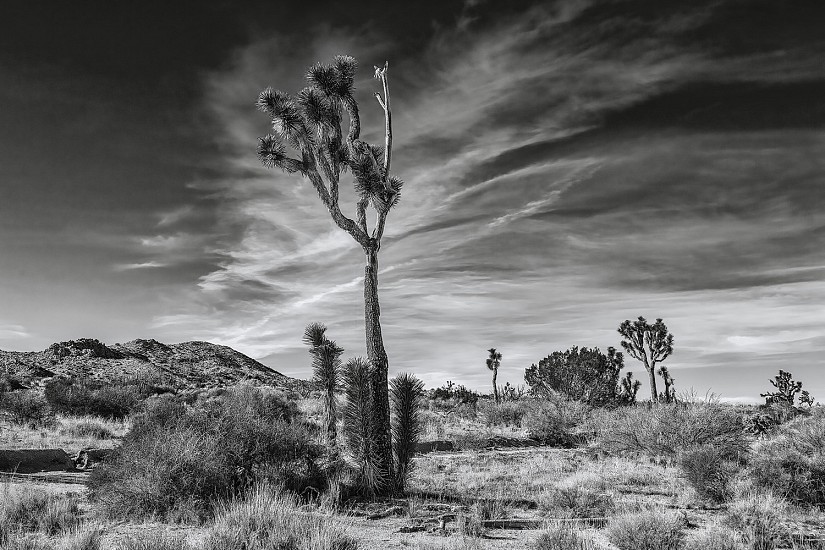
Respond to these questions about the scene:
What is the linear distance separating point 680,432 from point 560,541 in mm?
12079

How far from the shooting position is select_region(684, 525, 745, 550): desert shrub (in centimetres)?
710

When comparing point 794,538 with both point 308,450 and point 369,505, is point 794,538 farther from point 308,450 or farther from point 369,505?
point 308,450

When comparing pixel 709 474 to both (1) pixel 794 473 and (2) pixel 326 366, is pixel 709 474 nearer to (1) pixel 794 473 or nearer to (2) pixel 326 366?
(1) pixel 794 473

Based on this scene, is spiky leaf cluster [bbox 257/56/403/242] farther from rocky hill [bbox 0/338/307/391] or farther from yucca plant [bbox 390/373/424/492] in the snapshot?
rocky hill [bbox 0/338/307/391]

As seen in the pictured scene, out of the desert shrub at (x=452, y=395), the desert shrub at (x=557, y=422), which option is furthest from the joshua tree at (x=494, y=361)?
the desert shrub at (x=557, y=422)

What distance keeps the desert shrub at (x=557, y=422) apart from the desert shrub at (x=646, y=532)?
54.2 ft

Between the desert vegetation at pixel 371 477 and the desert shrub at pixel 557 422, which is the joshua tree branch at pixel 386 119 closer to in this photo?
the desert vegetation at pixel 371 477

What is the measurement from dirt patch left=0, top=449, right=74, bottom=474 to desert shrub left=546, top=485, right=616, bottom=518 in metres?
13.4

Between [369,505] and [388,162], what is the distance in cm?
812

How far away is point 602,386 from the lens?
3550 cm

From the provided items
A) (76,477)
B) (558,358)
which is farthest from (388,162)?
(558,358)

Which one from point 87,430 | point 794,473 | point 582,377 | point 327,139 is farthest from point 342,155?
point 582,377

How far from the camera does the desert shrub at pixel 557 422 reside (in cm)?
2455

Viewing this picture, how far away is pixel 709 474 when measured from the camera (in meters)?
11.6
